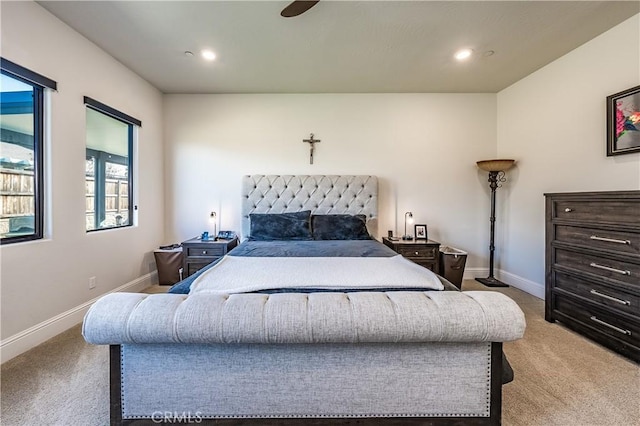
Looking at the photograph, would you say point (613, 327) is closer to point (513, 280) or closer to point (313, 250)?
point (513, 280)

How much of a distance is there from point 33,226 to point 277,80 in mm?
2898

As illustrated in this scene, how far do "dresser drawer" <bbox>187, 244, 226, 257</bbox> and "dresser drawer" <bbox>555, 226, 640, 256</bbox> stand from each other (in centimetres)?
363

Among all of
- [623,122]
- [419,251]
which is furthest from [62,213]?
[623,122]

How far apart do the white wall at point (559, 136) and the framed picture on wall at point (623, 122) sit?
3.2 inches

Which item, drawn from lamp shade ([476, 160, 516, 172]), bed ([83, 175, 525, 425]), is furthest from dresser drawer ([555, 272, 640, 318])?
bed ([83, 175, 525, 425])

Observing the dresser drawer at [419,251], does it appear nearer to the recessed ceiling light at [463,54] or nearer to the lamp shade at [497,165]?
the lamp shade at [497,165]

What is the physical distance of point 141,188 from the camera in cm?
364

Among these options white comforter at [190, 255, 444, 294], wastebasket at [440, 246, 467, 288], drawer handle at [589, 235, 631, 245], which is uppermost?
drawer handle at [589, 235, 631, 245]

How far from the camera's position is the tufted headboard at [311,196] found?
3883 mm

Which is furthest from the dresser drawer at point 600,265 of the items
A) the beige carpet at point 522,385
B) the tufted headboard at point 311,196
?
the tufted headboard at point 311,196

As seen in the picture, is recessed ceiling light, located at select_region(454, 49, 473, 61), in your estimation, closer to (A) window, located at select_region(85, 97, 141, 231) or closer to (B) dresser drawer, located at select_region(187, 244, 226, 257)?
(B) dresser drawer, located at select_region(187, 244, 226, 257)

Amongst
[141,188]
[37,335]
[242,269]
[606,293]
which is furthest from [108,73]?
[606,293]

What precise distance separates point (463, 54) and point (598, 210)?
1978 mm

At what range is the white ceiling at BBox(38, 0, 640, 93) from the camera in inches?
90.2
